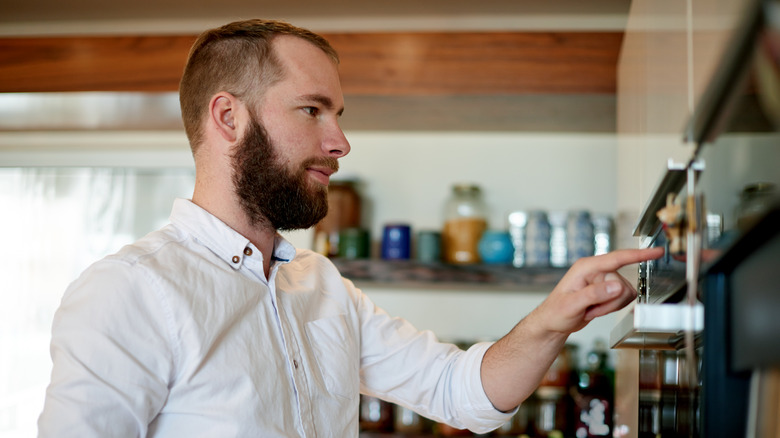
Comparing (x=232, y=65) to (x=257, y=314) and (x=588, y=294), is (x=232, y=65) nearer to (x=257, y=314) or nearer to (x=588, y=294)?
(x=257, y=314)

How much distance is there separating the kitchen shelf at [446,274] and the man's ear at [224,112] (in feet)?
3.79

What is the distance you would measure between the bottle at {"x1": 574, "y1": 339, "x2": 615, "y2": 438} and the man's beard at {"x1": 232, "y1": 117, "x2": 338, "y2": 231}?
4.50 feet

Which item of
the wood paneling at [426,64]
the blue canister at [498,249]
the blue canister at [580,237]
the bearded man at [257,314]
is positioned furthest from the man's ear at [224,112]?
the blue canister at [580,237]

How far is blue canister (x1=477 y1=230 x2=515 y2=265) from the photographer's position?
7.91 feet

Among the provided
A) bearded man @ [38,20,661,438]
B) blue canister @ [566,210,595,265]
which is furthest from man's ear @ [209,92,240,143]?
blue canister @ [566,210,595,265]

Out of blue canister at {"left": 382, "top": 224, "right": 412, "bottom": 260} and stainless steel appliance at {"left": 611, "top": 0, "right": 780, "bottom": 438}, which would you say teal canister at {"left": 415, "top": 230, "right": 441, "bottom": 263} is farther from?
stainless steel appliance at {"left": 611, "top": 0, "right": 780, "bottom": 438}

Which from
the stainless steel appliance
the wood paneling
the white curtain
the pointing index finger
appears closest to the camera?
the stainless steel appliance

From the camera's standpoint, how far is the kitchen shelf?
7.76 ft

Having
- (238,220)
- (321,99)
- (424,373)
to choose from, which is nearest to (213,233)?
(238,220)

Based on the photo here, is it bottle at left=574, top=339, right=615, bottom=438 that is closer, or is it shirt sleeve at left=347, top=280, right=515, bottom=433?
shirt sleeve at left=347, top=280, right=515, bottom=433

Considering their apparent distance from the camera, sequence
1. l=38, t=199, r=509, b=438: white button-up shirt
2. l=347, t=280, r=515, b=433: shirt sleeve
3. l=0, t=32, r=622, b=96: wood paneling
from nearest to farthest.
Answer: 1. l=38, t=199, r=509, b=438: white button-up shirt
2. l=347, t=280, r=515, b=433: shirt sleeve
3. l=0, t=32, r=622, b=96: wood paneling

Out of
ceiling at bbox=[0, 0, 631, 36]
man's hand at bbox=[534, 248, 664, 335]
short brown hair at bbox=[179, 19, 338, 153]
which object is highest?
ceiling at bbox=[0, 0, 631, 36]

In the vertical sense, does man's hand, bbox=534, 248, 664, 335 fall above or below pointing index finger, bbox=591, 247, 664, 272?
below

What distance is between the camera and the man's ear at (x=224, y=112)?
4.42ft
